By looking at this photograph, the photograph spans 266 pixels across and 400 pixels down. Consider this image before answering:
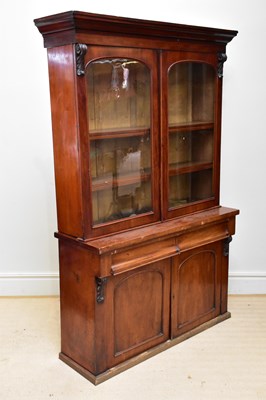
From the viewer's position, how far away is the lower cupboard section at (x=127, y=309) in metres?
2.46

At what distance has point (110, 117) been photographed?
249 cm

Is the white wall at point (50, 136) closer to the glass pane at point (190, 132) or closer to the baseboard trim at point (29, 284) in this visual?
the baseboard trim at point (29, 284)

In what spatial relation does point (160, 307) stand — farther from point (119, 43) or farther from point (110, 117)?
point (119, 43)

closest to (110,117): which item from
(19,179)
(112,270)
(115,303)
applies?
(112,270)

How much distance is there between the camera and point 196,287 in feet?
9.66

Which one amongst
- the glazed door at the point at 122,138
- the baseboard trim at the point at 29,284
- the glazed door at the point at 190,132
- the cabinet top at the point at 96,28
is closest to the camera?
the cabinet top at the point at 96,28

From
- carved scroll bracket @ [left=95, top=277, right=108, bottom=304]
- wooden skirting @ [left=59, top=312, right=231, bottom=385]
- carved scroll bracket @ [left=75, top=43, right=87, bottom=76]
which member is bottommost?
wooden skirting @ [left=59, top=312, right=231, bottom=385]

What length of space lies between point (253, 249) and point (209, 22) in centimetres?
161

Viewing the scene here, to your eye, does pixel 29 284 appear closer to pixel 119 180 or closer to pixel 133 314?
pixel 133 314

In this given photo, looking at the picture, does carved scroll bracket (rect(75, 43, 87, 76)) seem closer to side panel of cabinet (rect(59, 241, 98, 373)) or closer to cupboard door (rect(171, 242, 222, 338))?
side panel of cabinet (rect(59, 241, 98, 373))

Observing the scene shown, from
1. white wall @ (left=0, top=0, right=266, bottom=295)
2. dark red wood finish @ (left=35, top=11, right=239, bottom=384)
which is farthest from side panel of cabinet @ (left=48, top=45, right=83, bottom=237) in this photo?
white wall @ (left=0, top=0, right=266, bottom=295)

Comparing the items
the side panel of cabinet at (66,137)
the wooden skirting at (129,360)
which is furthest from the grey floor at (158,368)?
the side panel of cabinet at (66,137)

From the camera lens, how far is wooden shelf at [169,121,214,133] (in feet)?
9.07

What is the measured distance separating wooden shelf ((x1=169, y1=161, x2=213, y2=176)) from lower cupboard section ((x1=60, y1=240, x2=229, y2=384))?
467 mm
